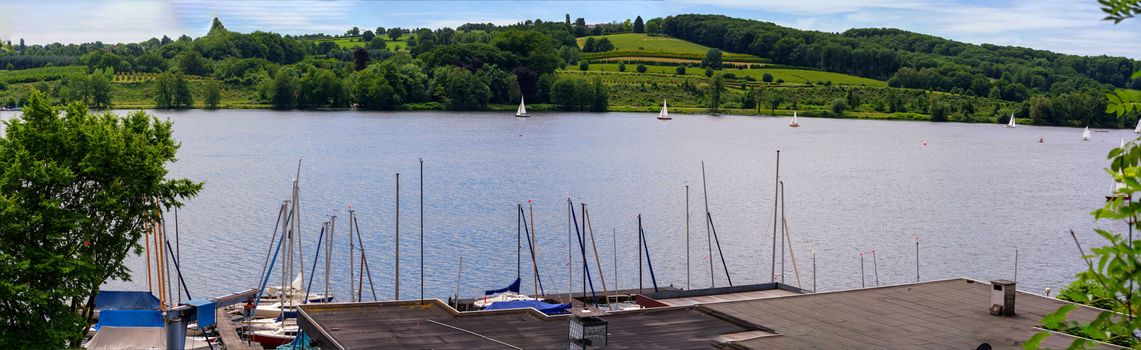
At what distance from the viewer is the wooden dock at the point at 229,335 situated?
34.1m

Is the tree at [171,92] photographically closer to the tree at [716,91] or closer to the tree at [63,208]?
the tree at [716,91]

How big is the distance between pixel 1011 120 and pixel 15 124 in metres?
169

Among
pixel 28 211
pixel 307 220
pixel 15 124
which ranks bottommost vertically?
pixel 307 220

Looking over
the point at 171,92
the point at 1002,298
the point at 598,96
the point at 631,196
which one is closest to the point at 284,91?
the point at 171,92

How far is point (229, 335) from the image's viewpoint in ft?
117

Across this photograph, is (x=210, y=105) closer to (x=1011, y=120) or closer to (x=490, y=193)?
(x=490, y=193)

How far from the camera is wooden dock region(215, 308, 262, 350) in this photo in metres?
34.1

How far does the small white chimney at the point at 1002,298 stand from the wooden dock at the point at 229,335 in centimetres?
2155

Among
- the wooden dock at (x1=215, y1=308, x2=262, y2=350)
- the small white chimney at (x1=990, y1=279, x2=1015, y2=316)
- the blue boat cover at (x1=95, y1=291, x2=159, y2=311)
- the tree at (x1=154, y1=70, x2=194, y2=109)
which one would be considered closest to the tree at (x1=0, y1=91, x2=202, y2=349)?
the blue boat cover at (x1=95, y1=291, x2=159, y2=311)

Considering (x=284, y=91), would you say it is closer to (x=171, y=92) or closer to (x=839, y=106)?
(x=171, y=92)

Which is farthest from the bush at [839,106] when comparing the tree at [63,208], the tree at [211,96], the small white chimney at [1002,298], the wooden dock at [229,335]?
the small white chimney at [1002,298]

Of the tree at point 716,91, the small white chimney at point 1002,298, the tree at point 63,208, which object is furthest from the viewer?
the tree at point 716,91

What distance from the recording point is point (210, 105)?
172750 mm

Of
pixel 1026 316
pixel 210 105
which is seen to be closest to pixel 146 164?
pixel 1026 316
